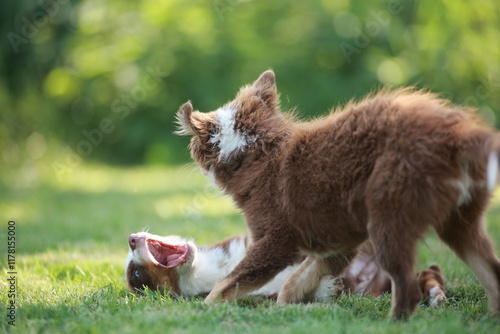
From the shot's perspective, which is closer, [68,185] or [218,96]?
[68,185]

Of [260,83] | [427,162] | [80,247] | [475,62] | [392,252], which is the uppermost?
[475,62]

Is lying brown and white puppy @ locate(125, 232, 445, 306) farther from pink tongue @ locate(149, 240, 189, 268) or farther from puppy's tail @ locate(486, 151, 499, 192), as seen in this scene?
puppy's tail @ locate(486, 151, 499, 192)

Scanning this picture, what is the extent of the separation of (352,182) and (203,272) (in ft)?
5.64

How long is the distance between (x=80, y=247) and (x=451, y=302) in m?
3.66

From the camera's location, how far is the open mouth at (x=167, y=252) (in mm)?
4668

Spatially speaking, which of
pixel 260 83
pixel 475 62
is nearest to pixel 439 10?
pixel 475 62

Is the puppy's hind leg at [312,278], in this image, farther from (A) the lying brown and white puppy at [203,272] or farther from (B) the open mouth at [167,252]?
(B) the open mouth at [167,252]

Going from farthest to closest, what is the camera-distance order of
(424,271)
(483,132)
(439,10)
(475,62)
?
(475,62)
(439,10)
(424,271)
(483,132)

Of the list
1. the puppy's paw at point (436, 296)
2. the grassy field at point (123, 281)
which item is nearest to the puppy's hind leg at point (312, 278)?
the grassy field at point (123, 281)

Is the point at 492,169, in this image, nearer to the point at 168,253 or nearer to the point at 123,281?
the point at 168,253

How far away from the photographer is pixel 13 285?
445cm

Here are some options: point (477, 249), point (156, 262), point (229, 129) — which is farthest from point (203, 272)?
point (477, 249)

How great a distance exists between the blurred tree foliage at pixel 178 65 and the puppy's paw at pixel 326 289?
8.39 m

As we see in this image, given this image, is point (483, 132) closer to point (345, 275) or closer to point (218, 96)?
point (345, 275)
